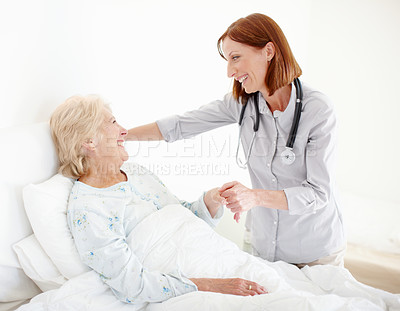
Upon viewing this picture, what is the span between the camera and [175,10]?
8.17 ft

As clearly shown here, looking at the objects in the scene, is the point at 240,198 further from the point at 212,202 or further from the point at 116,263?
the point at 116,263

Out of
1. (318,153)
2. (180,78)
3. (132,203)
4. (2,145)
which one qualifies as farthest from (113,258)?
(180,78)

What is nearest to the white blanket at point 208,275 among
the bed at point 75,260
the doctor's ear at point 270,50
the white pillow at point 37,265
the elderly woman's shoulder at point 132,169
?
the bed at point 75,260

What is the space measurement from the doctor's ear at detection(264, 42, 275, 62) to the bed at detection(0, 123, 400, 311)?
0.75 meters

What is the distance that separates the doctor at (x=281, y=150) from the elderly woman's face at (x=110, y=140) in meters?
0.50

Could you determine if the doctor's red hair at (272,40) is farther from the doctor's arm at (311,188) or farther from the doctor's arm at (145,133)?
the doctor's arm at (145,133)

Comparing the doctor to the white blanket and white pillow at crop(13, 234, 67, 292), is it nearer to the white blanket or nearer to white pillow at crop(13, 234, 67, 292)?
the white blanket

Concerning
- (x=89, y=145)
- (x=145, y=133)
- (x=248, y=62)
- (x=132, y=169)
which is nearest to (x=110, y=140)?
(x=89, y=145)

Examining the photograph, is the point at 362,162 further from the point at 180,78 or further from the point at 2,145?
the point at 2,145

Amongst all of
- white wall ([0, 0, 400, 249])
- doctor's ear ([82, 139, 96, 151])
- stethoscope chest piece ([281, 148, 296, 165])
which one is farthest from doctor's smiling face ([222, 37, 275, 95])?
white wall ([0, 0, 400, 249])

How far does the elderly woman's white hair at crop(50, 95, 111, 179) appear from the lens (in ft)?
5.18

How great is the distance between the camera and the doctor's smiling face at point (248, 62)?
1580mm

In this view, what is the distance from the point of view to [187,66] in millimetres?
2676

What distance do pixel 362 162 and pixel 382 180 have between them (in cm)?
22
